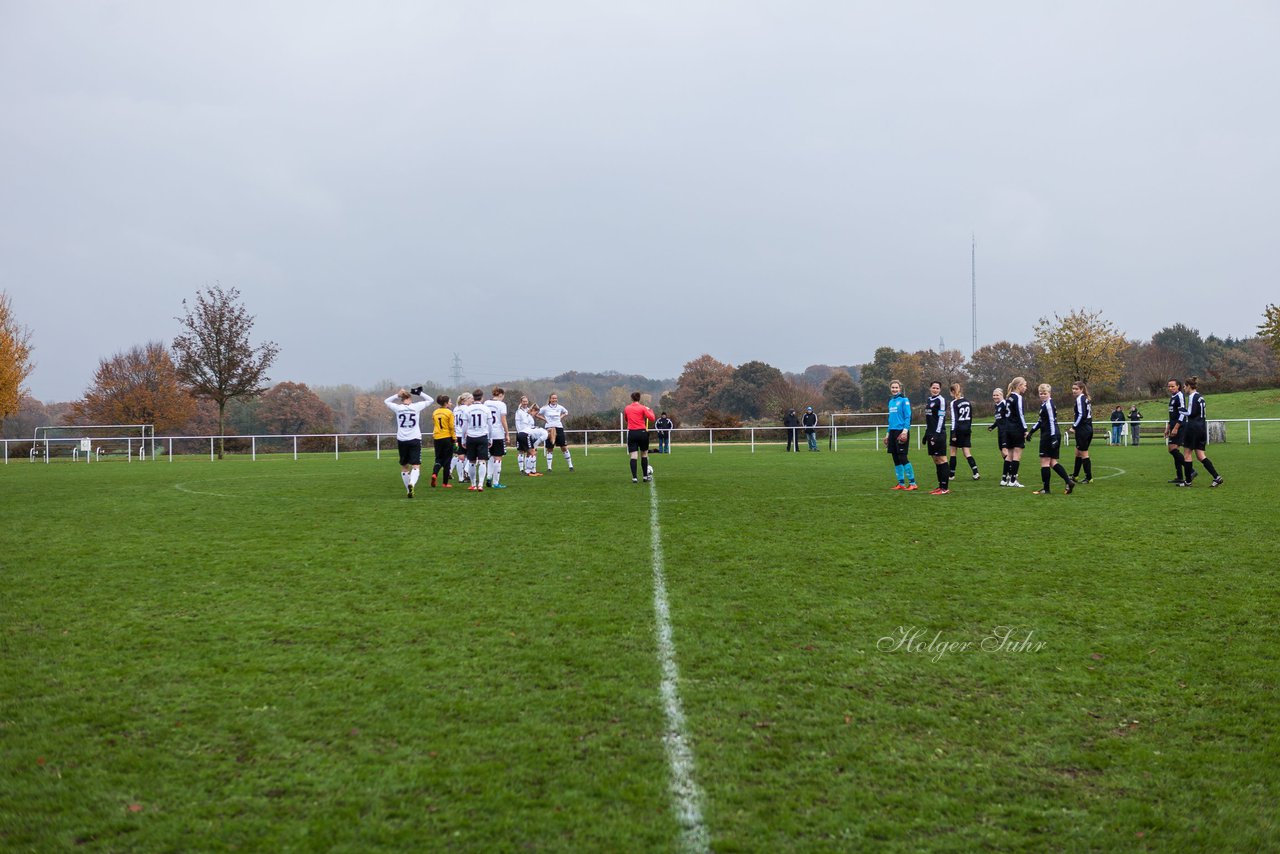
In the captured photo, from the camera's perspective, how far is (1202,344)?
10525cm

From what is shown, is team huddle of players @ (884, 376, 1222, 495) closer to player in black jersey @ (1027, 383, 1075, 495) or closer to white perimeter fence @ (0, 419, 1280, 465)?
player in black jersey @ (1027, 383, 1075, 495)

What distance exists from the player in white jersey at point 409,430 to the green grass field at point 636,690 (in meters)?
4.66

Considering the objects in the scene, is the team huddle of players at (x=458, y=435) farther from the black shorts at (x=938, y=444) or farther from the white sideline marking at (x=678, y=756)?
the white sideline marking at (x=678, y=756)

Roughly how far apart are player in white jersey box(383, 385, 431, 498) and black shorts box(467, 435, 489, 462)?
3.79ft

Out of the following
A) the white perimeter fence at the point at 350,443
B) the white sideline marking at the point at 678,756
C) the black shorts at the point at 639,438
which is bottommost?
the white sideline marking at the point at 678,756

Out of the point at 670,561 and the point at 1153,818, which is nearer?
the point at 1153,818

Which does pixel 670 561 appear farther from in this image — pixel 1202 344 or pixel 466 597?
pixel 1202 344

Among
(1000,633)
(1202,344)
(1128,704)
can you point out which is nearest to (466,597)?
(1000,633)

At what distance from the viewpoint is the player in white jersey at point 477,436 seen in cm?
1600

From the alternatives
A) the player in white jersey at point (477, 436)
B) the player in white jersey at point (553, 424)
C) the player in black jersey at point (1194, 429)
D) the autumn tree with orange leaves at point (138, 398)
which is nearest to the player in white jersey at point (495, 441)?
the player in white jersey at point (477, 436)

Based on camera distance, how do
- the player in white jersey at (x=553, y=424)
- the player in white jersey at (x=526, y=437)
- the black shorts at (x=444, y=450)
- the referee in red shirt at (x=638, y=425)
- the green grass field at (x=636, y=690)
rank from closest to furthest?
1. the green grass field at (x=636, y=690)
2. the black shorts at (x=444, y=450)
3. the referee in red shirt at (x=638, y=425)
4. the player in white jersey at (x=526, y=437)
5. the player in white jersey at (x=553, y=424)

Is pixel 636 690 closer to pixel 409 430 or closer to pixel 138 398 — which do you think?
pixel 409 430

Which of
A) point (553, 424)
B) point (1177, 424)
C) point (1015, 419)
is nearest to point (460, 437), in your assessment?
point (553, 424)

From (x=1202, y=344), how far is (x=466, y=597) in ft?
401
